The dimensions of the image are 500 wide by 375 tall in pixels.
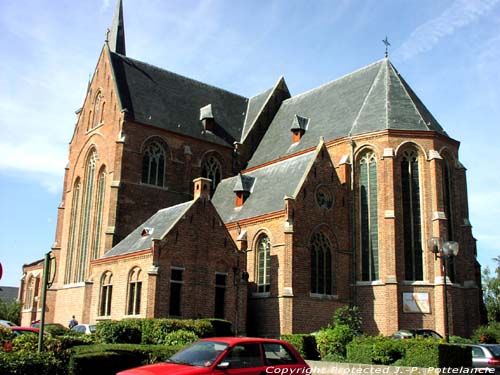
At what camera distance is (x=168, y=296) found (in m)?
26.1

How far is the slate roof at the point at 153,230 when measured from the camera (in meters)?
27.6

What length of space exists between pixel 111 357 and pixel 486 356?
1238cm

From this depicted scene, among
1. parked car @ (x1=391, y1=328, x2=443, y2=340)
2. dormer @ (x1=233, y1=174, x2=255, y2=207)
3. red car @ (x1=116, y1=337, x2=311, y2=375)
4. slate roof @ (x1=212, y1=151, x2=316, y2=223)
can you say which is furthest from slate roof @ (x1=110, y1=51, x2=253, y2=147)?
red car @ (x1=116, y1=337, x2=311, y2=375)

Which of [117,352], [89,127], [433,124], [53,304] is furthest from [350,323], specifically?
[89,127]

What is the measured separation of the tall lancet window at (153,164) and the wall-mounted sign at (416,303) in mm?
17537

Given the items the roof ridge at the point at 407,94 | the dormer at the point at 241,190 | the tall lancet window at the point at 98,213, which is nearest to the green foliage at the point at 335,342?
the dormer at the point at 241,190

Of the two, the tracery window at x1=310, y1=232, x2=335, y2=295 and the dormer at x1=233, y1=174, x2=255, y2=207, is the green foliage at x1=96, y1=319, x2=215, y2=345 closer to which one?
the tracery window at x1=310, y1=232, x2=335, y2=295

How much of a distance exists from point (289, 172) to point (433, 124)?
31.6 feet

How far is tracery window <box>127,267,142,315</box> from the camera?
26.7 metres

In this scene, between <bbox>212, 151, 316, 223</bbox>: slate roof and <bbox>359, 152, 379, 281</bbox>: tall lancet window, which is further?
<bbox>359, 152, 379, 281</bbox>: tall lancet window

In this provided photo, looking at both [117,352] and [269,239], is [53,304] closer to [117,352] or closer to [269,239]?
[269,239]

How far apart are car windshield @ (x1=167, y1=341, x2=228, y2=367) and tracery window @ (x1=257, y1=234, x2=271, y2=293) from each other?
17.8 meters

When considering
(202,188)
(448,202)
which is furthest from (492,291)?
(202,188)

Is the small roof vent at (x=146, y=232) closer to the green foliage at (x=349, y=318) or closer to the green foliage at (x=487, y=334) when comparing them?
the green foliage at (x=349, y=318)
